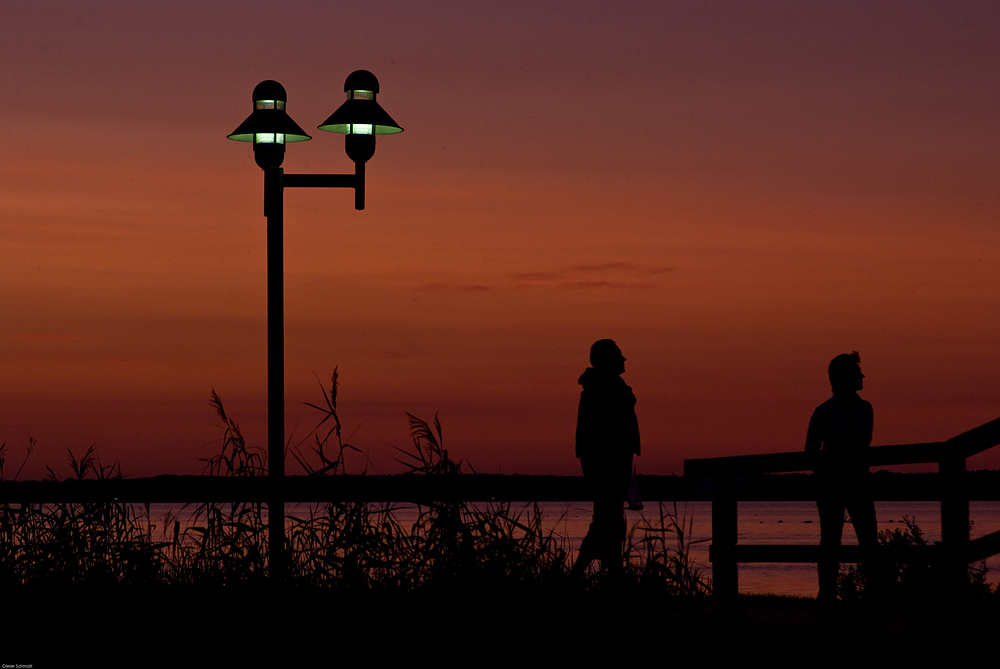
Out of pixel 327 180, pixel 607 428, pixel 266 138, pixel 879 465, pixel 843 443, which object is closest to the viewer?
pixel 879 465

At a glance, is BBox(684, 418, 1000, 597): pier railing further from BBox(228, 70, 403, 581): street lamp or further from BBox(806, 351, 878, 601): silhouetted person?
BBox(228, 70, 403, 581): street lamp

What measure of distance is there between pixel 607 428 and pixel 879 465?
1.99 m

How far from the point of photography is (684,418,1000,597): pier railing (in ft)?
20.2

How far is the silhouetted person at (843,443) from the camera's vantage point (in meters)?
7.79

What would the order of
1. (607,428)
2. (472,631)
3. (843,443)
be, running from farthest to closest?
(607,428)
(843,443)
(472,631)

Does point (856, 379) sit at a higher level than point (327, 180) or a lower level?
lower

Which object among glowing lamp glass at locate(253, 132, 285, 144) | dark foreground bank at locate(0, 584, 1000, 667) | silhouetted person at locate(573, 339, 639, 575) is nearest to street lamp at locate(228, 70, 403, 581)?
glowing lamp glass at locate(253, 132, 285, 144)

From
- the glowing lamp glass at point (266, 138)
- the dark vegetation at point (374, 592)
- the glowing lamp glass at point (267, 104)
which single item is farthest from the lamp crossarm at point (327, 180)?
the dark vegetation at point (374, 592)

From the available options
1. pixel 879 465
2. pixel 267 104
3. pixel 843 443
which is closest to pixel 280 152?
pixel 267 104

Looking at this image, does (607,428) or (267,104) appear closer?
(607,428)

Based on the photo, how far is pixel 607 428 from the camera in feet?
26.5

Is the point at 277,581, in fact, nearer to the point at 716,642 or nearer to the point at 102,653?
the point at 102,653

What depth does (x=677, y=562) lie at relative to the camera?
7.46 meters

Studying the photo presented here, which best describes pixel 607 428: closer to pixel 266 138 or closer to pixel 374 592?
pixel 374 592
